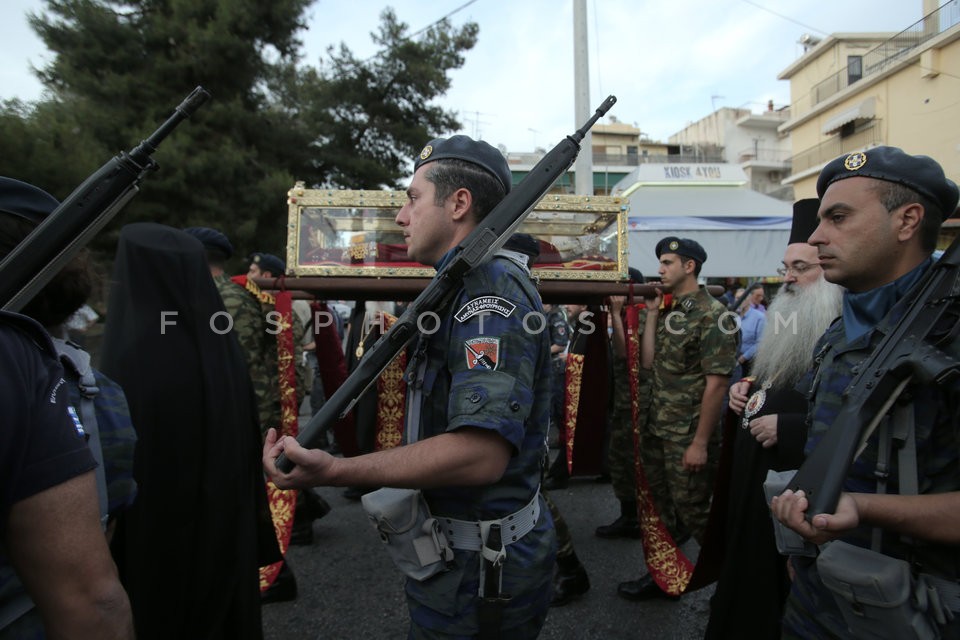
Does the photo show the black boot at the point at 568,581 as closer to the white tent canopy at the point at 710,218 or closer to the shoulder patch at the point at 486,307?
the shoulder patch at the point at 486,307

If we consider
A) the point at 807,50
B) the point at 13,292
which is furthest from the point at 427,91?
the point at 807,50

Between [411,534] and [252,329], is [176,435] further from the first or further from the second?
[252,329]

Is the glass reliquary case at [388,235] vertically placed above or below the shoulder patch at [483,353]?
above

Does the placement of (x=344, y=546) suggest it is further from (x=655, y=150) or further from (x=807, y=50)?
(x=655, y=150)

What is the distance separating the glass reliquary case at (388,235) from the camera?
3049 millimetres

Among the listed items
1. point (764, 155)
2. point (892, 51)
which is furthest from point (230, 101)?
point (764, 155)

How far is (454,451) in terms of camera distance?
4.02ft

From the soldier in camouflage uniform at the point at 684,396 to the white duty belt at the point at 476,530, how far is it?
6.47ft

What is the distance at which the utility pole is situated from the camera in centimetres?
719

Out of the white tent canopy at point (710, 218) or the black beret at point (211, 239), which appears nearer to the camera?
the black beret at point (211, 239)

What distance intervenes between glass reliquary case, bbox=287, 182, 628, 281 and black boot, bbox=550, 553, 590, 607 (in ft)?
5.32

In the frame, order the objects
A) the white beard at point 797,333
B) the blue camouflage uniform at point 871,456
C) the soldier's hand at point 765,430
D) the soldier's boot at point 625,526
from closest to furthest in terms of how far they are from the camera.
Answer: the blue camouflage uniform at point 871,456 → the soldier's hand at point 765,430 → the white beard at point 797,333 → the soldier's boot at point 625,526

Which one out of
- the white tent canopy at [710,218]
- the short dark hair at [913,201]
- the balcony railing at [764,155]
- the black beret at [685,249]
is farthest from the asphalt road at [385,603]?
the balcony railing at [764,155]

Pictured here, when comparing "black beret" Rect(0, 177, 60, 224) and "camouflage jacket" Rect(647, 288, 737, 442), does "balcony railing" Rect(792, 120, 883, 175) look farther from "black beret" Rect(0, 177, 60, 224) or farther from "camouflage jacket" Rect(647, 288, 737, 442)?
"black beret" Rect(0, 177, 60, 224)
